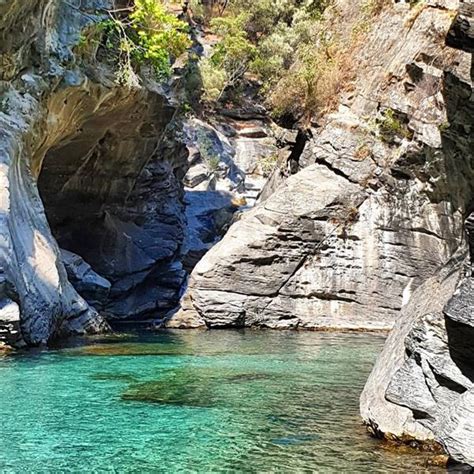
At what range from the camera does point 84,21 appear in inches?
671

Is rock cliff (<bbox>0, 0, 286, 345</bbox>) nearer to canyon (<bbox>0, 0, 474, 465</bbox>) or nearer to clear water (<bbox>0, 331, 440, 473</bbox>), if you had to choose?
canyon (<bbox>0, 0, 474, 465</bbox>)

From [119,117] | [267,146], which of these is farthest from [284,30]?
[119,117]

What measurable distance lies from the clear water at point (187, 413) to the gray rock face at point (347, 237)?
5.21 metres

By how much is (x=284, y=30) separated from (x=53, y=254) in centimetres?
3170

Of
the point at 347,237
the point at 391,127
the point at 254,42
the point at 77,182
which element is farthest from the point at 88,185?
the point at 254,42

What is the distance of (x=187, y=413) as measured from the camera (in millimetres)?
7320

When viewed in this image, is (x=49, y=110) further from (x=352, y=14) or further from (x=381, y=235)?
(x=352, y=14)

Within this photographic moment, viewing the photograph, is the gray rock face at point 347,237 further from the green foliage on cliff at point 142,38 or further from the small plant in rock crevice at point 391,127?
the green foliage on cliff at point 142,38

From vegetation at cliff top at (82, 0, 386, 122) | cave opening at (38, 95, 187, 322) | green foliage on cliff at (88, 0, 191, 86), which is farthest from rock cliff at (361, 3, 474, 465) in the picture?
cave opening at (38, 95, 187, 322)

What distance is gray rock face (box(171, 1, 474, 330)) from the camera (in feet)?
57.0

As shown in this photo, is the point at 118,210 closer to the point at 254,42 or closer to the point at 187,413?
the point at 187,413

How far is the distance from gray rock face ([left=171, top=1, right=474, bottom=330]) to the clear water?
205 inches

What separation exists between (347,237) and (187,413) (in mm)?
11602

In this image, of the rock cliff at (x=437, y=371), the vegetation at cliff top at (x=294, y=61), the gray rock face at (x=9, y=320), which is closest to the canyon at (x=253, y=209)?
the gray rock face at (x=9, y=320)
